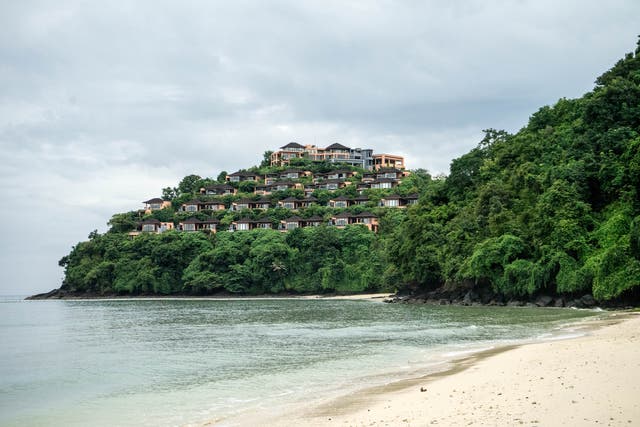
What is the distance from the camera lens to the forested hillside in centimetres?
4841

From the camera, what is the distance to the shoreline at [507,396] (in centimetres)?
1034

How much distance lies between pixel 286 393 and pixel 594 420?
9.56 m

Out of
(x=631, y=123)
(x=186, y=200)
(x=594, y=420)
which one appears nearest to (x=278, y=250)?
(x=186, y=200)

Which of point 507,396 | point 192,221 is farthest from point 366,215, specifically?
point 507,396

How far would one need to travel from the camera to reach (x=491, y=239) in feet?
191

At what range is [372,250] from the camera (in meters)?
95.0

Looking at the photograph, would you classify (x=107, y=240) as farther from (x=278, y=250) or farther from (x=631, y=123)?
(x=631, y=123)

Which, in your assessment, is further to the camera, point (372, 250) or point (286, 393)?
point (372, 250)

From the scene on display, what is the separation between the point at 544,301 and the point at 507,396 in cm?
4291

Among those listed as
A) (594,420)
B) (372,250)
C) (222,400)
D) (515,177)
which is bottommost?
(222,400)

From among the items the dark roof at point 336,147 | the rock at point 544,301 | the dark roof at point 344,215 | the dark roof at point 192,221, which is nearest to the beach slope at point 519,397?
the rock at point 544,301

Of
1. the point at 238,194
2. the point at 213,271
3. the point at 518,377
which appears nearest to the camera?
the point at 518,377

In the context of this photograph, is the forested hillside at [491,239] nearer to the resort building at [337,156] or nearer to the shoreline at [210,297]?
the shoreline at [210,297]

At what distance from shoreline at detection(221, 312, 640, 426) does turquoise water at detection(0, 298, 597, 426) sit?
2051 mm
